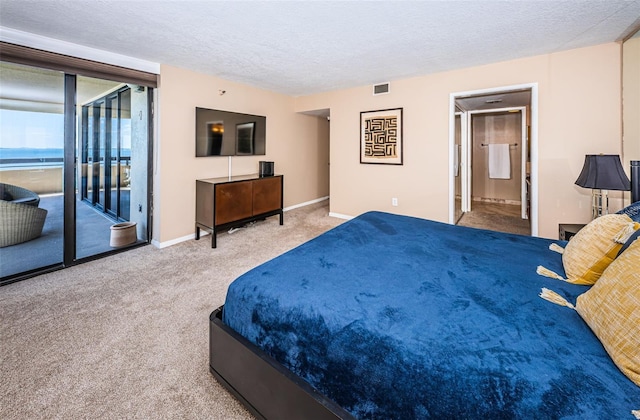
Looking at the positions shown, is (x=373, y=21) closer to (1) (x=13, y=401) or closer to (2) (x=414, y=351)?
(2) (x=414, y=351)

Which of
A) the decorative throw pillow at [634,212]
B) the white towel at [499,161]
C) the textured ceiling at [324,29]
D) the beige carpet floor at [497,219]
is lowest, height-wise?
the beige carpet floor at [497,219]

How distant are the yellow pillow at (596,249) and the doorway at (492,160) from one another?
277 centimetres

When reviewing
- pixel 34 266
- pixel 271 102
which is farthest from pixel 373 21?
pixel 34 266

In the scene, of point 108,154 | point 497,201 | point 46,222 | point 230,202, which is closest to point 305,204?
point 230,202

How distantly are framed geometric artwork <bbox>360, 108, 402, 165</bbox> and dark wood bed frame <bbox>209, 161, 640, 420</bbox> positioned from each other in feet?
12.6

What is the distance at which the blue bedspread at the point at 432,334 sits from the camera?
32.2 inches

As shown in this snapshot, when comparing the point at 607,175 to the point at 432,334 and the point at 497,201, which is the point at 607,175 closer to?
the point at 432,334

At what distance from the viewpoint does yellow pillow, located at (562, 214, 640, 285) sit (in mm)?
1346

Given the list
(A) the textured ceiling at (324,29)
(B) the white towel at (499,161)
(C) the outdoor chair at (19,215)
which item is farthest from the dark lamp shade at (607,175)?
(C) the outdoor chair at (19,215)

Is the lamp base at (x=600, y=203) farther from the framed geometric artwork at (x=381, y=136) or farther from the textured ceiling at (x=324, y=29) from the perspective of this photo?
the framed geometric artwork at (x=381, y=136)

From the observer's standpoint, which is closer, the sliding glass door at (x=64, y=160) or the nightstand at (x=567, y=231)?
the nightstand at (x=567, y=231)

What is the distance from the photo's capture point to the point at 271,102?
209 inches

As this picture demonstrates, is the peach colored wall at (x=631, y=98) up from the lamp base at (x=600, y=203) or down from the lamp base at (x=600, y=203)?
up

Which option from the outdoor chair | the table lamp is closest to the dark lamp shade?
the table lamp
